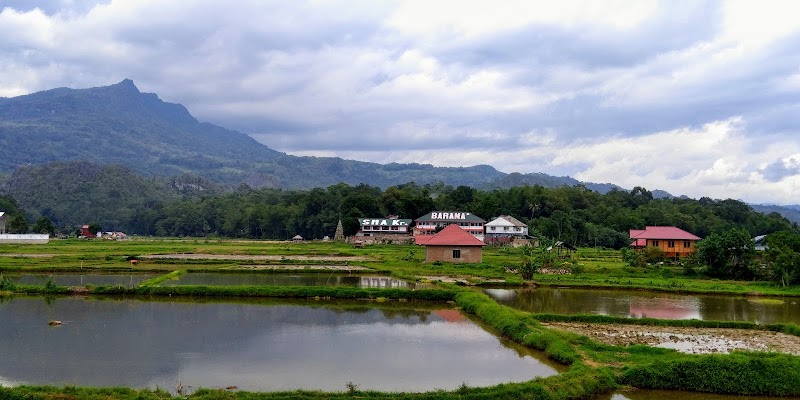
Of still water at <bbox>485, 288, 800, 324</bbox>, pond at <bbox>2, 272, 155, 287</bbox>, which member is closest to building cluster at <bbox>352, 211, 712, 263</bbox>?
still water at <bbox>485, 288, 800, 324</bbox>

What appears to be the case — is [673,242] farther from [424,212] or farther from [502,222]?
[424,212]

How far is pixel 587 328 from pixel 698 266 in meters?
29.9

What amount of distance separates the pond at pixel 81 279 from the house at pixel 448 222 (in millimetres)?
57766

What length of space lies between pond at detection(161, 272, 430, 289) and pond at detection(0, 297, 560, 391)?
26.1ft

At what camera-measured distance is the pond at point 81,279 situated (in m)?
37.2

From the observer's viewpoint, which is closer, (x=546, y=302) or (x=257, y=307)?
(x=257, y=307)

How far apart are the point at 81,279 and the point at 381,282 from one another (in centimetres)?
1929

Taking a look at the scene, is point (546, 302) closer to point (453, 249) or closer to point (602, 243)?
point (453, 249)

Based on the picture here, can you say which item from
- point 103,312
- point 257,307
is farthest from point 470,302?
point 103,312

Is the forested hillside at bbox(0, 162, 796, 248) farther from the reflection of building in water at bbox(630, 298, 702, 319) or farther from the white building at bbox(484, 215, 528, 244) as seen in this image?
the reflection of building in water at bbox(630, 298, 702, 319)

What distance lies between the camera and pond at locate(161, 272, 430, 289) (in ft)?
126

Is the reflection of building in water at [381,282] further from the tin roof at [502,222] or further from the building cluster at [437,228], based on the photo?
the tin roof at [502,222]

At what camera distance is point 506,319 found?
85.3 feet

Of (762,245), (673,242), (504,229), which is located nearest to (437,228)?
(504,229)
